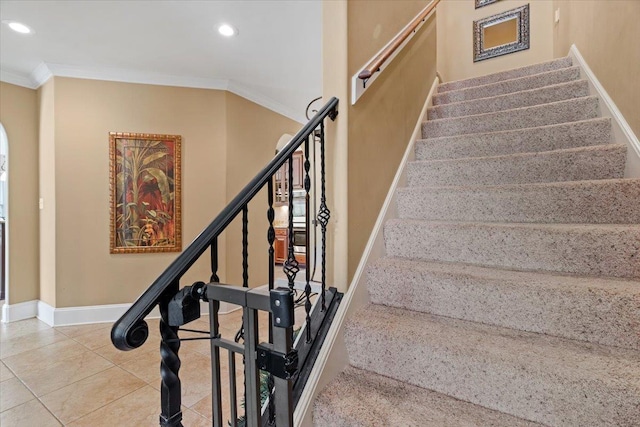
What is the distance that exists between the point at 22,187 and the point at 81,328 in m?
1.67

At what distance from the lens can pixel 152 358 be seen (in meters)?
2.49

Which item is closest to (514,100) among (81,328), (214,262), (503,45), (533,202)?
(533,202)

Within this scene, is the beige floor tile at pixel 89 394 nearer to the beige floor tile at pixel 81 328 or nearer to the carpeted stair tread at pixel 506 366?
the beige floor tile at pixel 81 328

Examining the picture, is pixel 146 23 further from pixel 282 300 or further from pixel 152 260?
pixel 282 300

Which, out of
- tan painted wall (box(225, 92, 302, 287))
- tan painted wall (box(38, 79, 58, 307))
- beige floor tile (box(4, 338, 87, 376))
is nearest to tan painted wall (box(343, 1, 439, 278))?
tan painted wall (box(225, 92, 302, 287))

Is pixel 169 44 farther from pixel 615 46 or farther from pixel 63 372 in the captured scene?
pixel 615 46

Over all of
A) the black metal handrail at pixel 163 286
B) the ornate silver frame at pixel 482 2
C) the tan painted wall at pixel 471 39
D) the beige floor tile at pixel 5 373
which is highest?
the ornate silver frame at pixel 482 2

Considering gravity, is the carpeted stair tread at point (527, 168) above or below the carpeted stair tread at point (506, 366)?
above

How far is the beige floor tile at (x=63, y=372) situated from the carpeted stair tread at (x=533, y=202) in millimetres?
2503

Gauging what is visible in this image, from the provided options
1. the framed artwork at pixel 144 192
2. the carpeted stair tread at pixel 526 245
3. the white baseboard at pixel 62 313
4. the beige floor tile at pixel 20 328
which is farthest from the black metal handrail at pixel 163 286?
the beige floor tile at pixel 20 328

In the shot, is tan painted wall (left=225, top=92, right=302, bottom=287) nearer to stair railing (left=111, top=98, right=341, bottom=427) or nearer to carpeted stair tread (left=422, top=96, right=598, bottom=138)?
carpeted stair tread (left=422, top=96, right=598, bottom=138)

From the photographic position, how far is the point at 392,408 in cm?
107

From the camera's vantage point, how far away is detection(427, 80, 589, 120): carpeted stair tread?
221cm

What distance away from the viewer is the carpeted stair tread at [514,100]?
2.21 m
